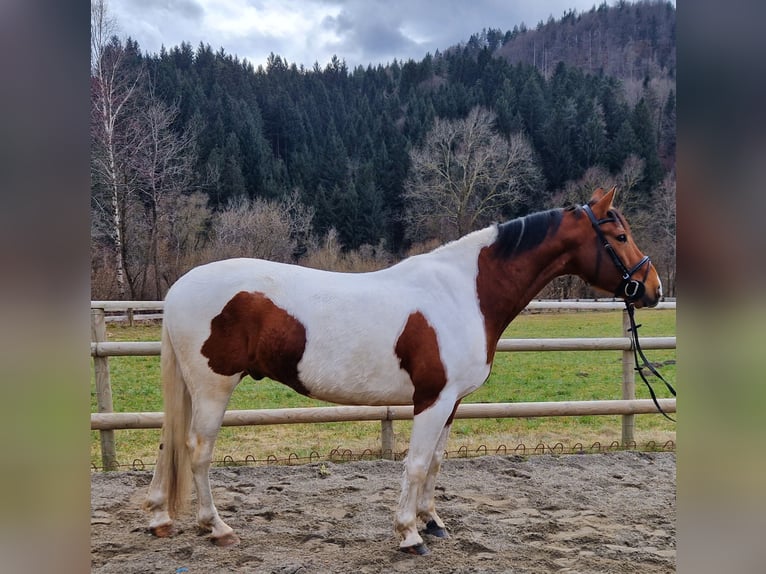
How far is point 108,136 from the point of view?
14.5 ft

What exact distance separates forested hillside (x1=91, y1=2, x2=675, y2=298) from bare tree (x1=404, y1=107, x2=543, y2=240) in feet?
0.09

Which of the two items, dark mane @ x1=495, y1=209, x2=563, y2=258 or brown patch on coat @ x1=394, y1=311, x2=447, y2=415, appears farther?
dark mane @ x1=495, y1=209, x2=563, y2=258

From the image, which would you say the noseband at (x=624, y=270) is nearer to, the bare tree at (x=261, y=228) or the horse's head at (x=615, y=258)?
the horse's head at (x=615, y=258)

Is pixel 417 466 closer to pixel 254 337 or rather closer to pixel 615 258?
pixel 254 337

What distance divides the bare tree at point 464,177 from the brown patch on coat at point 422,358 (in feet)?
7.63

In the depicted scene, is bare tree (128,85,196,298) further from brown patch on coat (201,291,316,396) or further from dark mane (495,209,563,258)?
dark mane (495,209,563,258)

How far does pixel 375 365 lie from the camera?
114 inches

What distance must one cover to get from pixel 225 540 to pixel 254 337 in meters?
1.19

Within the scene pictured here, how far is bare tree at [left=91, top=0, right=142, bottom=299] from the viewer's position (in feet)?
14.5

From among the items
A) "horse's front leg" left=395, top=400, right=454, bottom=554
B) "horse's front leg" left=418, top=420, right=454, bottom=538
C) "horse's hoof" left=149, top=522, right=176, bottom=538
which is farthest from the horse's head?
"horse's hoof" left=149, top=522, right=176, bottom=538

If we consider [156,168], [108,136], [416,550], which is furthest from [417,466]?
[108,136]
